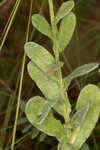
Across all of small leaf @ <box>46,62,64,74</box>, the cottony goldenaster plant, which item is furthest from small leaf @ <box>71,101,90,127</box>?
small leaf @ <box>46,62,64,74</box>

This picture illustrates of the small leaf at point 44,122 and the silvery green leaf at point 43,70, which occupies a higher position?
the silvery green leaf at point 43,70

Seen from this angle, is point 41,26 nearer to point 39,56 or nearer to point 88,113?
point 39,56

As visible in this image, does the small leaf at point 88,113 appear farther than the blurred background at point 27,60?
No

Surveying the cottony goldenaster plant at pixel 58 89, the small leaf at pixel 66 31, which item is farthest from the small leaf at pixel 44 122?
the small leaf at pixel 66 31

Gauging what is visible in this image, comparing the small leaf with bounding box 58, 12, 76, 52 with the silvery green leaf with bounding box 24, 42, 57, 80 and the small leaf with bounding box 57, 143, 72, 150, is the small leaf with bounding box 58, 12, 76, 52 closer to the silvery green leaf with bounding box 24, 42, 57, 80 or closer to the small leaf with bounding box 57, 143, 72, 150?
the silvery green leaf with bounding box 24, 42, 57, 80

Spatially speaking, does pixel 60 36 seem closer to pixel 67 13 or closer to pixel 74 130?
pixel 67 13

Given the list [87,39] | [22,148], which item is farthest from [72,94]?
[87,39]

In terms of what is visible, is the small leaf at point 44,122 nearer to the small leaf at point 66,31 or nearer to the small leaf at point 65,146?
the small leaf at point 65,146
